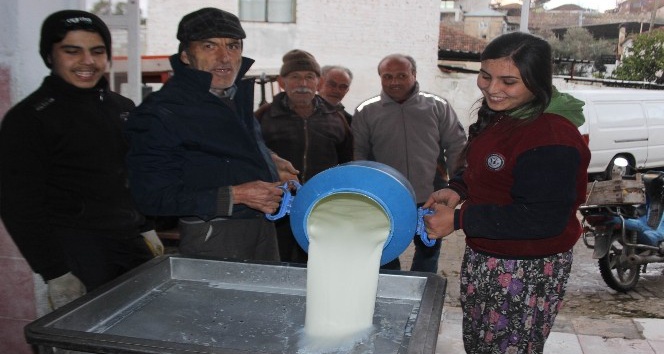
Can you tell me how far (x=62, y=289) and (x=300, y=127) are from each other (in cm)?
188

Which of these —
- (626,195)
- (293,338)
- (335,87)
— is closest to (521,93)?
(293,338)

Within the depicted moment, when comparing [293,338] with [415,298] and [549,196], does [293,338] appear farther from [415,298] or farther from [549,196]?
[549,196]

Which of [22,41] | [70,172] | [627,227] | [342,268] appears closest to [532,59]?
[342,268]

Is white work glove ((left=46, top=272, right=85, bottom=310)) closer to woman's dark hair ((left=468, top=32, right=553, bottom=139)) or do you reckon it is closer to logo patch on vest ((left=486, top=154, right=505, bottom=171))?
logo patch on vest ((left=486, top=154, right=505, bottom=171))

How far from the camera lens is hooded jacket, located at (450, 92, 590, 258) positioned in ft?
5.97

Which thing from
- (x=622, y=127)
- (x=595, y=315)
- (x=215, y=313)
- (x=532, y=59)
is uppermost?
(x=532, y=59)

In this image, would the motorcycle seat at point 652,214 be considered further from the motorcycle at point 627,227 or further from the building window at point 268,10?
the building window at point 268,10

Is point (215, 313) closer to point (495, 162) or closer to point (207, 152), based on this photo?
point (207, 152)

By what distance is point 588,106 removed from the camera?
9.52 metres

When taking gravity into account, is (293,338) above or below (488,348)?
above

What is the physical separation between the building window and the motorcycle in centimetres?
979

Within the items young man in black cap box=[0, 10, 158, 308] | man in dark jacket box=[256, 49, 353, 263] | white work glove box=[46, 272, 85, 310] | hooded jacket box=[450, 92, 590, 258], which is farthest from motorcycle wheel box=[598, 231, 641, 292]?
white work glove box=[46, 272, 85, 310]

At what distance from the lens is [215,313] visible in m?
1.82

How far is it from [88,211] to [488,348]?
156cm
